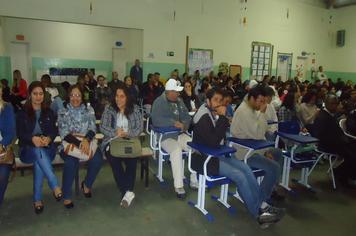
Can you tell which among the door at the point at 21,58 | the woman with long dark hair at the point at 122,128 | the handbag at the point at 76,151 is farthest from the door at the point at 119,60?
the handbag at the point at 76,151

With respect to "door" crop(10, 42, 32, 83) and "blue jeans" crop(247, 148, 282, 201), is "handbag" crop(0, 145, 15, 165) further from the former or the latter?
"door" crop(10, 42, 32, 83)

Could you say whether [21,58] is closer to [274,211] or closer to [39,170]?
[39,170]

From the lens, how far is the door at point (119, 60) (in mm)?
9258

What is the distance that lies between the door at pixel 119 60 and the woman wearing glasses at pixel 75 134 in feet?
20.8

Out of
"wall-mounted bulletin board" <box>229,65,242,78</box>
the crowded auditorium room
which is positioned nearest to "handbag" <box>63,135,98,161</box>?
the crowded auditorium room

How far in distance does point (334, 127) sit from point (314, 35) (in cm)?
961

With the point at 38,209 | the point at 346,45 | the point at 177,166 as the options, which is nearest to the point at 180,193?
the point at 177,166

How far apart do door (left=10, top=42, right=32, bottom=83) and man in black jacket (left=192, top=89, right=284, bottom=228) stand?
6737 mm

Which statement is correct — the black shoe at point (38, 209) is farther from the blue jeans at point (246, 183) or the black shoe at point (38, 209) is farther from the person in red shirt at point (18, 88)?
the person in red shirt at point (18, 88)

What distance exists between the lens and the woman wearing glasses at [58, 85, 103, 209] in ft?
9.39

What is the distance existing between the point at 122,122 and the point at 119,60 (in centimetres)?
653

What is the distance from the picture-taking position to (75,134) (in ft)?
9.78

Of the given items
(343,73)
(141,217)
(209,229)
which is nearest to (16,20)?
(141,217)

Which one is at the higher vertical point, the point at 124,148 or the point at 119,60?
the point at 119,60
